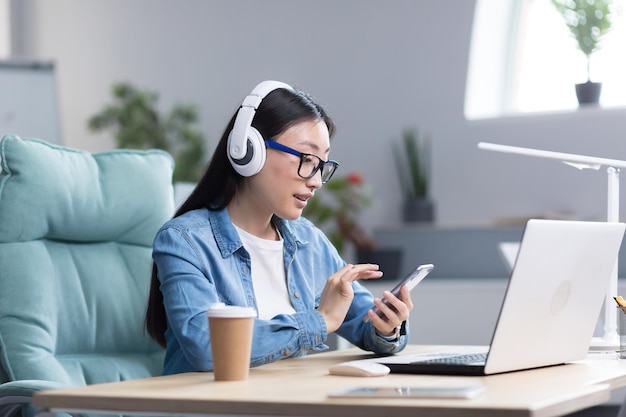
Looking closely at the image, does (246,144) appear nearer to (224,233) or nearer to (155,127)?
(224,233)

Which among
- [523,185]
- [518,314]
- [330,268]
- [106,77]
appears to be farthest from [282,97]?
[106,77]

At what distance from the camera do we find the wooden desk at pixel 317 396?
117cm

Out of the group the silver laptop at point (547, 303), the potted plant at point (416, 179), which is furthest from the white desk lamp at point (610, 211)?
the potted plant at point (416, 179)

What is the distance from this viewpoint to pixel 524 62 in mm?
4426

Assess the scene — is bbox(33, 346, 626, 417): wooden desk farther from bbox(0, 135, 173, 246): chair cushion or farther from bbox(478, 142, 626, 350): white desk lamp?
bbox(0, 135, 173, 246): chair cushion

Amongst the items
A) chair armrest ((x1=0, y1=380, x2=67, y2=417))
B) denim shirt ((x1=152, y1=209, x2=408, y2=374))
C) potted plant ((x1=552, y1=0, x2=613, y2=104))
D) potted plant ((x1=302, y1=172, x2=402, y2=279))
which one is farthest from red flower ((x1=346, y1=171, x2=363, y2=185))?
chair armrest ((x1=0, y1=380, x2=67, y2=417))

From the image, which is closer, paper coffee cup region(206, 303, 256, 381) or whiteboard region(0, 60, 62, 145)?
paper coffee cup region(206, 303, 256, 381)

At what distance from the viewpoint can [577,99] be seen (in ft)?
13.6

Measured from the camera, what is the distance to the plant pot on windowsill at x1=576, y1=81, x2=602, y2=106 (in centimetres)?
408

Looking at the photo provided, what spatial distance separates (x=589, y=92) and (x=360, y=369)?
2.90 metres

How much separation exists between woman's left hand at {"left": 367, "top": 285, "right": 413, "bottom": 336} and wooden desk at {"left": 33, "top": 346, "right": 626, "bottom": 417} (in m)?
0.21

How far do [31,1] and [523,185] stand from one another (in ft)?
10.1

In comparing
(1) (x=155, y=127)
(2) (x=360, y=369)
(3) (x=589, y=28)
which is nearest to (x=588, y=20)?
(3) (x=589, y=28)

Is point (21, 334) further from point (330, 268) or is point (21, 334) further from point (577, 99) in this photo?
point (577, 99)
